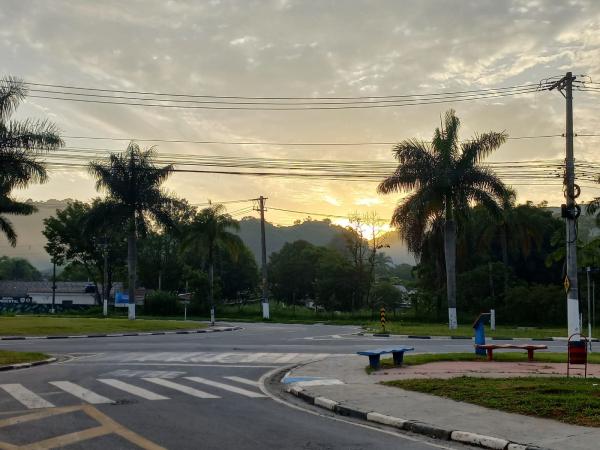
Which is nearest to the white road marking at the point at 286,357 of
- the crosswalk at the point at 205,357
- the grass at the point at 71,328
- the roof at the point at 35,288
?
the crosswalk at the point at 205,357

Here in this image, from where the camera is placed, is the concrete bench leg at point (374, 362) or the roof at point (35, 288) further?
the roof at point (35, 288)

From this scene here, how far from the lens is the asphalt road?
821 centimetres

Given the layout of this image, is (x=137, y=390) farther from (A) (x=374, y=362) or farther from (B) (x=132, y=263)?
(B) (x=132, y=263)

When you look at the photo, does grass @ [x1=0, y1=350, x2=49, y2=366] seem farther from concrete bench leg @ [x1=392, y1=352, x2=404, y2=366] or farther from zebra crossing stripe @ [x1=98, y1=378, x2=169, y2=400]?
concrete bench leg @ [x1=392, y1=352, x2=404, y2=366]

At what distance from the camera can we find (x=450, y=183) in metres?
35.5

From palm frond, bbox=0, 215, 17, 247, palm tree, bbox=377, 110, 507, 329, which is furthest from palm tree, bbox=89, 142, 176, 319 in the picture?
palm tree, bbox=377, 110, 507, 329

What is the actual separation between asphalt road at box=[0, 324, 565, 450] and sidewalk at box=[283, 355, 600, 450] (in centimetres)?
65

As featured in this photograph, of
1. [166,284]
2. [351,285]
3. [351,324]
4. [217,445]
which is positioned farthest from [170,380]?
[166,284]

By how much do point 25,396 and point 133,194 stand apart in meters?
34.5

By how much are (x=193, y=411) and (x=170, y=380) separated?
4286mm

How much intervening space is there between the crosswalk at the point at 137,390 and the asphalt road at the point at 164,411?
0.02 metres

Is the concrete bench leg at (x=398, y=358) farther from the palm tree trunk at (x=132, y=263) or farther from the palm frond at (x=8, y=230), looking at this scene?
the palm frond at (x=8, y=230)

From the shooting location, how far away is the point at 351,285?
73312 mm

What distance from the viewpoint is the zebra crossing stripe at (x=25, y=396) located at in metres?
10.8
